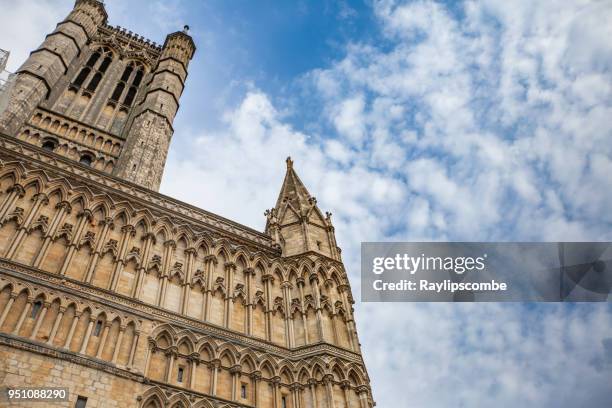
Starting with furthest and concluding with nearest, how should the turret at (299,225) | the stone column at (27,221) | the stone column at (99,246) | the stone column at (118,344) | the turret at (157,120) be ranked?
the turret at (157,120), the turret at (299,225), the stone column at (99,246), the stone column at (27,221), the stone column at (118,344)

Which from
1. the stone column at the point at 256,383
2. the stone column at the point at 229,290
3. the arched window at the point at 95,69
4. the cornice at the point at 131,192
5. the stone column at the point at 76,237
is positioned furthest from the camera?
the arched window at the point at 95,69

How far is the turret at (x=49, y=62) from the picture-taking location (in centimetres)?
2544

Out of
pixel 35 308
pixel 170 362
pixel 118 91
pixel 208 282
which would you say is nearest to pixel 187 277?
pixel 208 282

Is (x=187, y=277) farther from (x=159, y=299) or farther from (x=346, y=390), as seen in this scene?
(x=346, y=390)

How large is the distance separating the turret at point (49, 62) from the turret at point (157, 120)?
500 centimetres

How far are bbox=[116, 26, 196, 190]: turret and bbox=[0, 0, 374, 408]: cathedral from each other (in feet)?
22.8

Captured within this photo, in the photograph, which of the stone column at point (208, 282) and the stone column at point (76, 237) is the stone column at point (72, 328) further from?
the stone column at point (208, 282)

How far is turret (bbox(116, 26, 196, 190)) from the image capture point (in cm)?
2645

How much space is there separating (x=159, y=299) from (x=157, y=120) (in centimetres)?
1811

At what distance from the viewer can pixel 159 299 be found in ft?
49.7

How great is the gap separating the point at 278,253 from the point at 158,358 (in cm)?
694

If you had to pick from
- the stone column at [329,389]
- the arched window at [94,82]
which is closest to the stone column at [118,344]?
the stone column at [329,389]

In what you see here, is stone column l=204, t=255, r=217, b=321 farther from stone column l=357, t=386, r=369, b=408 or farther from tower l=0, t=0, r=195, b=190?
tower l=0, t=0, r=195, b=190

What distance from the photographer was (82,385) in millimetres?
11875
